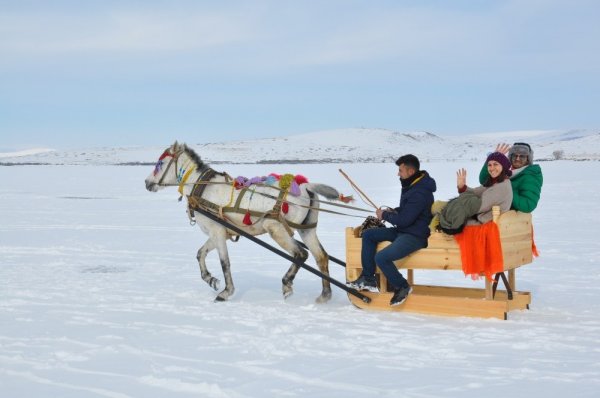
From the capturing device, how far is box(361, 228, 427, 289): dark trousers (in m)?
7.64

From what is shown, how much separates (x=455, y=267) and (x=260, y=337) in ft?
7.52

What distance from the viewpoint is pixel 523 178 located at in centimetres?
758

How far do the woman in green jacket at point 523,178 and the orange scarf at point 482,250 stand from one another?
504mm

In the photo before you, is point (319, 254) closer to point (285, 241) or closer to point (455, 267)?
point (285, 241)

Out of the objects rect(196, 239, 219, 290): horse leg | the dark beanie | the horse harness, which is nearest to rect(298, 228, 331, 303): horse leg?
the horse harness

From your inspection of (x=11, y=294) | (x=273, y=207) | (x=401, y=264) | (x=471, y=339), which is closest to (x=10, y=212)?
(x=11, y=294)

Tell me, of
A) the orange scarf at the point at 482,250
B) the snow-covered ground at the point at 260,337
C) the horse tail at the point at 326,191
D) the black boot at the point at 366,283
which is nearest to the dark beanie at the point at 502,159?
the orange scarf at the point at 482,250

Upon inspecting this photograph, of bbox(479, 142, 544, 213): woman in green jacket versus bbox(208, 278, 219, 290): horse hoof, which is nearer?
bbox(479, 142, 544, 213): woman in green jacket

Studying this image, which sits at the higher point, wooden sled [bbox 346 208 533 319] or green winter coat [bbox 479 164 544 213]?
green winter coat [bbox 479 164 544 213]

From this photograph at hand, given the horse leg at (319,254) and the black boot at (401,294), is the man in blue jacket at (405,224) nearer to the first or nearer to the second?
the black boot at (401,294)

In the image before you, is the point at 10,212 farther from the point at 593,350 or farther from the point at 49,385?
the point at 593,350

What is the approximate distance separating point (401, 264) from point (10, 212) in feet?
55.0

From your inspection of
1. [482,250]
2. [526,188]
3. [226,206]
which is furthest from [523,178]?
[226,206]

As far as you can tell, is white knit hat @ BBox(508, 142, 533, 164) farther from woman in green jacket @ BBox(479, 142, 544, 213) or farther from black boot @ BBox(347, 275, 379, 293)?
black boot @ BBox(347, 275, 379, 293)
